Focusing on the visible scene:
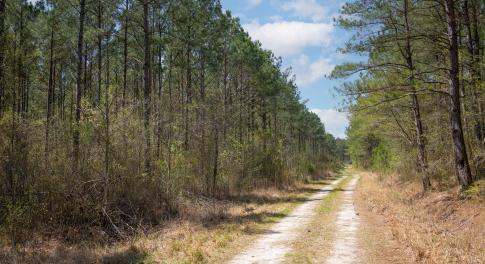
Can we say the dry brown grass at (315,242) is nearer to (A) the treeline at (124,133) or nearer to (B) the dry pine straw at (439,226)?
(B) the dry pine straw at (439,226)

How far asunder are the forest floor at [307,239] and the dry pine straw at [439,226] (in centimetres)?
2

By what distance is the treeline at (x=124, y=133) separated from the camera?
36.5ft

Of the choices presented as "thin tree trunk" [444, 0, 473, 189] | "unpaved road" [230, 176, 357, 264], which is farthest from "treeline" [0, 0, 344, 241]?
"thin tree trunk" [444, 0, 473, 189]

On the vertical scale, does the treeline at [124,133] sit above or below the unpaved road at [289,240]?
above

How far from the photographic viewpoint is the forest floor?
8.28m

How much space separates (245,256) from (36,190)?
243 inches

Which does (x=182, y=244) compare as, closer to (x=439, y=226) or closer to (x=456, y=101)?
(x=439, y=226)

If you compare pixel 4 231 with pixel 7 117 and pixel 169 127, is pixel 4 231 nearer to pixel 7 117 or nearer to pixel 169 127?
pixel 7 117

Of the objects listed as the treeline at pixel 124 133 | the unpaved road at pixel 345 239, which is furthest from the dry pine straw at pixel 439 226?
the treeline at pixel 124 133

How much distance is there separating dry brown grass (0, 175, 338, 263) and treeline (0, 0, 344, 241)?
81 cm

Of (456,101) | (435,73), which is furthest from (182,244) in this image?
(435,73)

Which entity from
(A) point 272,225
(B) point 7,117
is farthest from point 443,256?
(B) point 7,117

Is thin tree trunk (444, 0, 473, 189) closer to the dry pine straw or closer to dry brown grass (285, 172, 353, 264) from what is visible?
the dry pine straw

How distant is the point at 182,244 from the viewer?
31.3 feet
